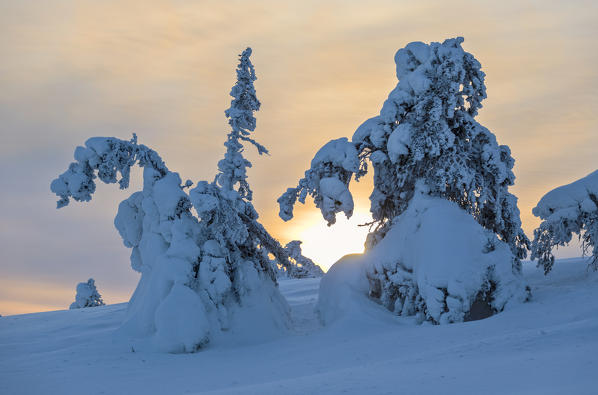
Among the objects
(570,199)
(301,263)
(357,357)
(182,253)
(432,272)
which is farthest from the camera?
(301,263)

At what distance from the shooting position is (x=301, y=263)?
34844 mm

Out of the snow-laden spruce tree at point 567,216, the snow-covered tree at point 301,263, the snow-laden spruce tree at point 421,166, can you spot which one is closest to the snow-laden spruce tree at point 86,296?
the snow-covered tree at point 301,263

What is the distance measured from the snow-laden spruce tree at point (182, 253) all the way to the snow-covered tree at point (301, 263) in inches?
656

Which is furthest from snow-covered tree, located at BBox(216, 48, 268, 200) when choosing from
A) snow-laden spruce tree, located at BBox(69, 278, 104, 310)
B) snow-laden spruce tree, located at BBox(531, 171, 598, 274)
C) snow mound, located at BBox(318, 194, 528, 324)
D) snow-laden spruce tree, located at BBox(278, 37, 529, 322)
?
snow-laden spruce tree, located at BBox(69, 278, 104, 310)

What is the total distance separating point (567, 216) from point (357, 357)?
26.4 feet

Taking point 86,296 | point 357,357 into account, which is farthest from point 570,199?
point 86,296

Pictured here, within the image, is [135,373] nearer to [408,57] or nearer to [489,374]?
[489,374]

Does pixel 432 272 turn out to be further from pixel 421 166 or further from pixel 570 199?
pixel 570 199

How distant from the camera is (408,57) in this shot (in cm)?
1697

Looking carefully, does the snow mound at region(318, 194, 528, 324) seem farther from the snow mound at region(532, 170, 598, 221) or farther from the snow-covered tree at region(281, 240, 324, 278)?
the snow-covered tree at region(281, 240, 324, 278)

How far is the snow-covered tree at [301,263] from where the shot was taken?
3359 cm

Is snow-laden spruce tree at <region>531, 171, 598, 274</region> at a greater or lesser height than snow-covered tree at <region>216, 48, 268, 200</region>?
lesser

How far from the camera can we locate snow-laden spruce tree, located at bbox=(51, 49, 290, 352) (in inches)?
536

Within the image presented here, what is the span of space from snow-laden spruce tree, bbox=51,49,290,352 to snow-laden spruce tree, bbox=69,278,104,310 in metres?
14.4
